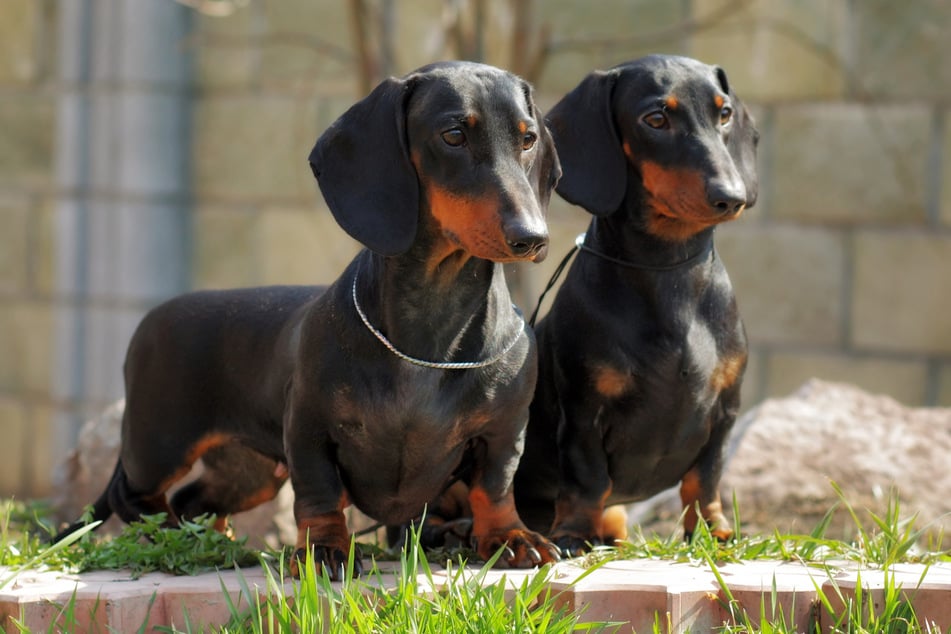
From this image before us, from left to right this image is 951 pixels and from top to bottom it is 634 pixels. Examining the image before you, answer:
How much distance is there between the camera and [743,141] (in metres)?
3.67

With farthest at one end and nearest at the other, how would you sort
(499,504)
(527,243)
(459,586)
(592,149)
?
(592,149)
(499,504)
(459,586)
(527,243)

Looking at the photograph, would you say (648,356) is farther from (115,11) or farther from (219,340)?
(115,11)

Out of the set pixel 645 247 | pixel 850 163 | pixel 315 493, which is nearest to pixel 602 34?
pixel 850 163

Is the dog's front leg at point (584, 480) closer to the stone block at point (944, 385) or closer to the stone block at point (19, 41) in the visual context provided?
the stone block at point (944, 385)

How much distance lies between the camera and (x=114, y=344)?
8.09 m

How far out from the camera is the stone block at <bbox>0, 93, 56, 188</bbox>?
325 inches

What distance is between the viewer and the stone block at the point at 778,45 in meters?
6.43

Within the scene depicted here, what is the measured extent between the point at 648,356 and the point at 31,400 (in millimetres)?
5772

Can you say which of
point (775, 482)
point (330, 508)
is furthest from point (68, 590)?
point (775, 482)

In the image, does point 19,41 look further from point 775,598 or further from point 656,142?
point 775,598

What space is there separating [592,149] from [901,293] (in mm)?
3311

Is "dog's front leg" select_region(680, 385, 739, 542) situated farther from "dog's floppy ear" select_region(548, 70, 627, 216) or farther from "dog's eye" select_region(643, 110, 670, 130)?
"dog's eye" select_region(643, 110, 670, 130)

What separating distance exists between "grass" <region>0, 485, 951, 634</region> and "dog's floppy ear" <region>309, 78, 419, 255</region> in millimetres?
692

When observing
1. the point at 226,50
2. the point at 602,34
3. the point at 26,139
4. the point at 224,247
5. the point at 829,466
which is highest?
the point at 602,34
